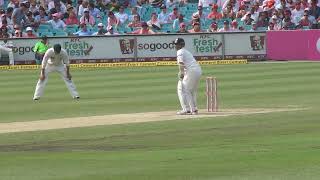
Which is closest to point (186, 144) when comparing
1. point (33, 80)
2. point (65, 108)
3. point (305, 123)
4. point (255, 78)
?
point (305, 123)

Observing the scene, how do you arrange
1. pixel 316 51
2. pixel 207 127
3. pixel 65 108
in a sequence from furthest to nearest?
pixel 316 51 → pixel 65 108 → pixel 207 127

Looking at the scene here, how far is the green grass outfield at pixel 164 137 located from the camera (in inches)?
482

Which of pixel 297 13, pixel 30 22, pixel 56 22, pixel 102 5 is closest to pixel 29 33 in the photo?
pixel 30 22

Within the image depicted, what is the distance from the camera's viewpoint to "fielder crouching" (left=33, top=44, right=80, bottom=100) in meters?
26.8

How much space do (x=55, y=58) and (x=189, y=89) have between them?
21.9ft

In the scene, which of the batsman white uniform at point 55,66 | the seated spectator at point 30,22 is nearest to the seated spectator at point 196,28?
the seated spectator at point 30,22

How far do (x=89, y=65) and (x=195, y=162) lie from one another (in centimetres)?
2897

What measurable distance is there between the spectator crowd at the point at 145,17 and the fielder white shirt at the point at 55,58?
14.8 m

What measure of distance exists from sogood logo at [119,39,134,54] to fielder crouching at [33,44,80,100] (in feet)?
47.6

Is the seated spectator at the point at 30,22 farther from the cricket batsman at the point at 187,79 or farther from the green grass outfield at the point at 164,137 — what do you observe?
the cricket batsman at the point at 187,79

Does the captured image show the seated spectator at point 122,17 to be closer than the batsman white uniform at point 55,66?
No

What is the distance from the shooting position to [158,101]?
2506 cm

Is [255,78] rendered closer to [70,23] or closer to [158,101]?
[158,101]

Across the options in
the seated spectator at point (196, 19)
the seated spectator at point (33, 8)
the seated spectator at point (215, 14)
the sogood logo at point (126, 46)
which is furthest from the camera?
the seated spectator at point (215, 14)
